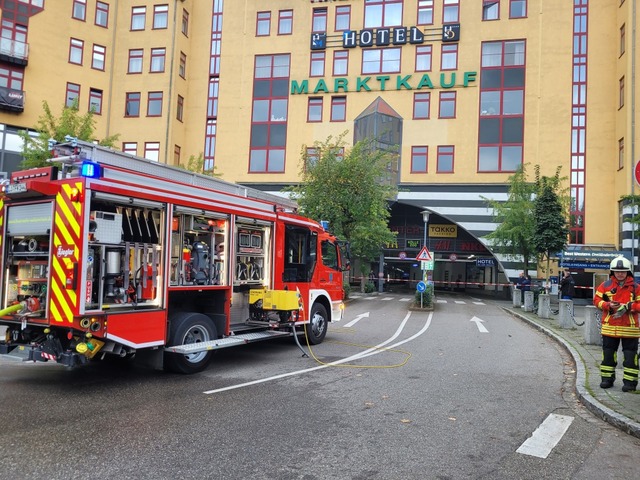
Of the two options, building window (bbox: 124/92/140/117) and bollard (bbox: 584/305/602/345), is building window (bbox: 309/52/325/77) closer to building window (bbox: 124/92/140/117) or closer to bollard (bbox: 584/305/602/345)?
building window (bbox: 124/92/140/117)

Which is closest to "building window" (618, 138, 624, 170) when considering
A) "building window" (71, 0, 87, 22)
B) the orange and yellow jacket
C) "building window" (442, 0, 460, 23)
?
"building window" (442, 0, 460, 23)

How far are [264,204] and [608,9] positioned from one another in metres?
32.2

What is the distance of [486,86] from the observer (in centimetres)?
3281

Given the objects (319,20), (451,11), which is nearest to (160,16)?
(319,20)

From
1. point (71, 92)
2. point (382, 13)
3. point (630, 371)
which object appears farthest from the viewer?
point (382, 13)

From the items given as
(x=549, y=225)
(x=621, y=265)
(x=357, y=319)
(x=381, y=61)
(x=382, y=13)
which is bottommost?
(x=357, y=319)

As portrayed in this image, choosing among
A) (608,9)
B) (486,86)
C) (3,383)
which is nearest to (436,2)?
(486,86)

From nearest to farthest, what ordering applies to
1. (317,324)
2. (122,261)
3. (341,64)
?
(122,261) < (317,324) < (341,64)

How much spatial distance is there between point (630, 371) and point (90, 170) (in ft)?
25.2

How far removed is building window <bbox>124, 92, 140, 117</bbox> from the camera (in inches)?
1373

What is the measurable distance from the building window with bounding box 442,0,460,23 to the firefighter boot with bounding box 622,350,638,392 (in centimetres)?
3182

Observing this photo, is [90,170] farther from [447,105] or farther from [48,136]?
[447,105]

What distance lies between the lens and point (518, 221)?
24328mm

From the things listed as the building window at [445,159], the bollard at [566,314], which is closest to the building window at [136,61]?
the building window at [445,159]
